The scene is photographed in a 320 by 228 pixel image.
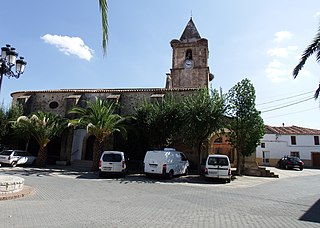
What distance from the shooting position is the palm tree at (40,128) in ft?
70.1

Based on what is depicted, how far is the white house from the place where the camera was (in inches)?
1559

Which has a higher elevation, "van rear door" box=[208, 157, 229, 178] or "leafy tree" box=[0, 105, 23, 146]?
"leafy tree" box=[0, 105, 23, 146]

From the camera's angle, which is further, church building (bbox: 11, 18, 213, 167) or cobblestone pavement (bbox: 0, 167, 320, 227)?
church building (bbox: 11, 18, 213, 167)

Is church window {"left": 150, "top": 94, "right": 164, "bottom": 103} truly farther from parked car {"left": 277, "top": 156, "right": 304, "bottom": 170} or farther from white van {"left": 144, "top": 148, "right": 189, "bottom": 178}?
parked car {"left": 277, "top": 156, "right": 304, "bottom": 170}

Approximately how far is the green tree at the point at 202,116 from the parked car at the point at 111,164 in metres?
5.82

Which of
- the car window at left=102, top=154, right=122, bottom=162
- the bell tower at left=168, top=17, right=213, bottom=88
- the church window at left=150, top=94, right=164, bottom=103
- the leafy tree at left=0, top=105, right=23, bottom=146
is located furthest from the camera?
the bell tower at left=168, top=17, right=213, bottom=88

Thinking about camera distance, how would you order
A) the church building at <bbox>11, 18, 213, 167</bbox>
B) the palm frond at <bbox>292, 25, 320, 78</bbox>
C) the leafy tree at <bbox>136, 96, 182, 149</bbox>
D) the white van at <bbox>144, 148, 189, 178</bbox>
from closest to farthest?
1. the palm frond at <bbox>292, 25, 320, 78</bbox>
2. the white van at <bbox>144, 148, 189, 178</bbox>
3. the leafy tree at <bbox>136, 96, 182, 149</bbox>
4. the church building at <bbox>11, 18, 213, 167</bbox>

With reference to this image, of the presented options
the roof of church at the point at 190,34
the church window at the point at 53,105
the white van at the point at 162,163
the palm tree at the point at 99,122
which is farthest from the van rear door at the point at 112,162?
the roof of church at the point at 190,34

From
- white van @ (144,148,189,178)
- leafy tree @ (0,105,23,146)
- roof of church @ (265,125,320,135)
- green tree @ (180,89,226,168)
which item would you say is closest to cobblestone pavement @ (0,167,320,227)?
white van @ (144,148,189,178)

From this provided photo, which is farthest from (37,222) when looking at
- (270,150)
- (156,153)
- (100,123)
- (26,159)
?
(270,150)

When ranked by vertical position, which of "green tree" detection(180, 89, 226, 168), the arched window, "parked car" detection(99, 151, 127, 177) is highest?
the arched window

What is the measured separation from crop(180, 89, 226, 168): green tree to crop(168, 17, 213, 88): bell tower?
551 inches

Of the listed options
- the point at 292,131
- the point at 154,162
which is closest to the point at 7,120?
the point at 154,162

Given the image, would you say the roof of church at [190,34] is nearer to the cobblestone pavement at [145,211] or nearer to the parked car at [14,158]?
the parked car at [14,158]
